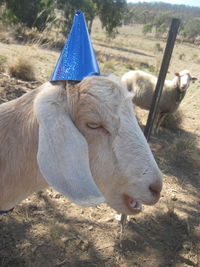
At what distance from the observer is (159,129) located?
658cm

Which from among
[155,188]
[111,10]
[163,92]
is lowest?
[163,92]

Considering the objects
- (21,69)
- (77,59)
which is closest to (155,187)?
(77,59)

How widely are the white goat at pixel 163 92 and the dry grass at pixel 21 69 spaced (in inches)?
101

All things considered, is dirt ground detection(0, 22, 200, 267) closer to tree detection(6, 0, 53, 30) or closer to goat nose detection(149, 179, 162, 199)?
goat nose detection(149, 179, 162, 199)

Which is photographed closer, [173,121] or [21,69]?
[21,69]

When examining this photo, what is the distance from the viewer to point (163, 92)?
6855 mm

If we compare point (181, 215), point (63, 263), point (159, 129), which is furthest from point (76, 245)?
point (159, 129)

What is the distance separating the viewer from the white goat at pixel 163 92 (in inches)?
260

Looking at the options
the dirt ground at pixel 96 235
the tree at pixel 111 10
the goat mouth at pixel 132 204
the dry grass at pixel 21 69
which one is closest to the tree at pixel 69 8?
the tree at pixel 111 10

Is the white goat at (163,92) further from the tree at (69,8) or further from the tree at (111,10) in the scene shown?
the tree at (111,10)

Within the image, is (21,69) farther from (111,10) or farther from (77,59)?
(111,10)

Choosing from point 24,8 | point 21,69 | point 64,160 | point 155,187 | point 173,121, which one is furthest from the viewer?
point 24,8

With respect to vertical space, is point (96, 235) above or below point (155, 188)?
below

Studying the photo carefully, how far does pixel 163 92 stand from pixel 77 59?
5501 mm
